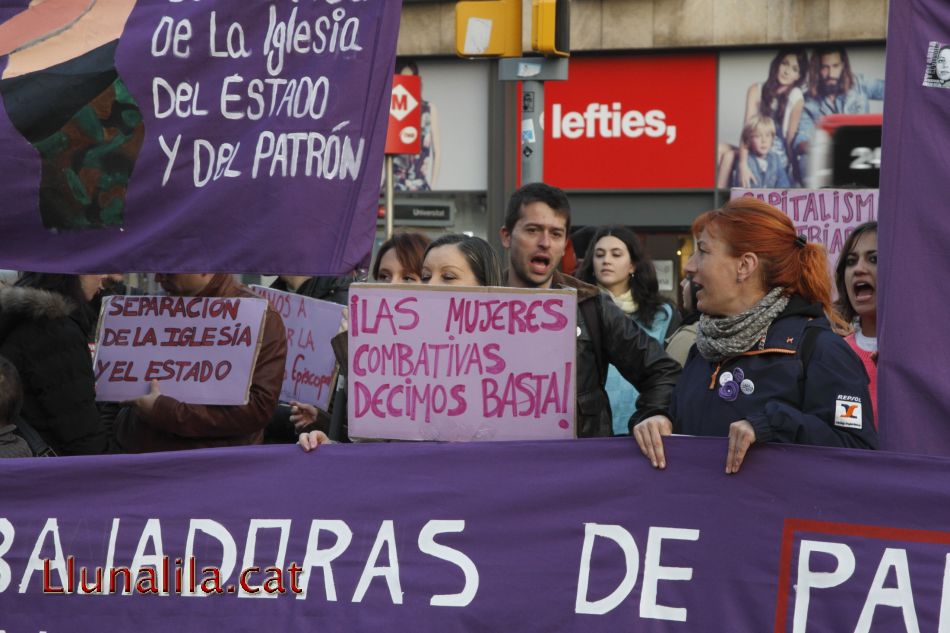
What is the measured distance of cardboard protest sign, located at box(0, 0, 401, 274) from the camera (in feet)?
13.2

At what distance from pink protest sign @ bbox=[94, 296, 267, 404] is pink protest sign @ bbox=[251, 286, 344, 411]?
3.48ft

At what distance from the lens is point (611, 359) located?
474 centimetres

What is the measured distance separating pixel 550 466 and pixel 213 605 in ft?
3.24

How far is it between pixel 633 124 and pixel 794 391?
41.0 feet

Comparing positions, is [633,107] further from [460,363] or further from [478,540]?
[478,540]

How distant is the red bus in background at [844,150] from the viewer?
13.2 metres

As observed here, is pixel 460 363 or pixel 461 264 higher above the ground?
pixel 461 264

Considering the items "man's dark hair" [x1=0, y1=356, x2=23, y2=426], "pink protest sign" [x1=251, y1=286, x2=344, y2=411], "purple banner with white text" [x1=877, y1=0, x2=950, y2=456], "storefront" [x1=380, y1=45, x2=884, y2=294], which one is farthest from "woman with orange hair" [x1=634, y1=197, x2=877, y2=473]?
"storefront" [x1=380, y1=45, x2=884, y2=294]

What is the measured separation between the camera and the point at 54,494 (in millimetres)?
4000

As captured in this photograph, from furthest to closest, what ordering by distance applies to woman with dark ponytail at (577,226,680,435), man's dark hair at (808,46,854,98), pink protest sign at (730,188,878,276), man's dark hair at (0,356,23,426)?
man's dark hair at (808,46,854,98), pink protest sign at (730,188,878,276), woman with dark ponytail at (577,226,680,435), man's dark hair at (0,356,23,426)

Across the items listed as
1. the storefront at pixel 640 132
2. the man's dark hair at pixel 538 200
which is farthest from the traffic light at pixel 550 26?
the storefront at pixel 640 132

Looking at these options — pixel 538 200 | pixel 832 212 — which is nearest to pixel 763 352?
pixel 538 200

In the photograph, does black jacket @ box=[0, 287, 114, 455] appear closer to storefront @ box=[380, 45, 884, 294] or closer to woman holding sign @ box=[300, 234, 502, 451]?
woman holding sign @ box=[300, 234, 502, 451]

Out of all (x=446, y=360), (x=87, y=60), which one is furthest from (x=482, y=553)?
(x=87, y=60)
